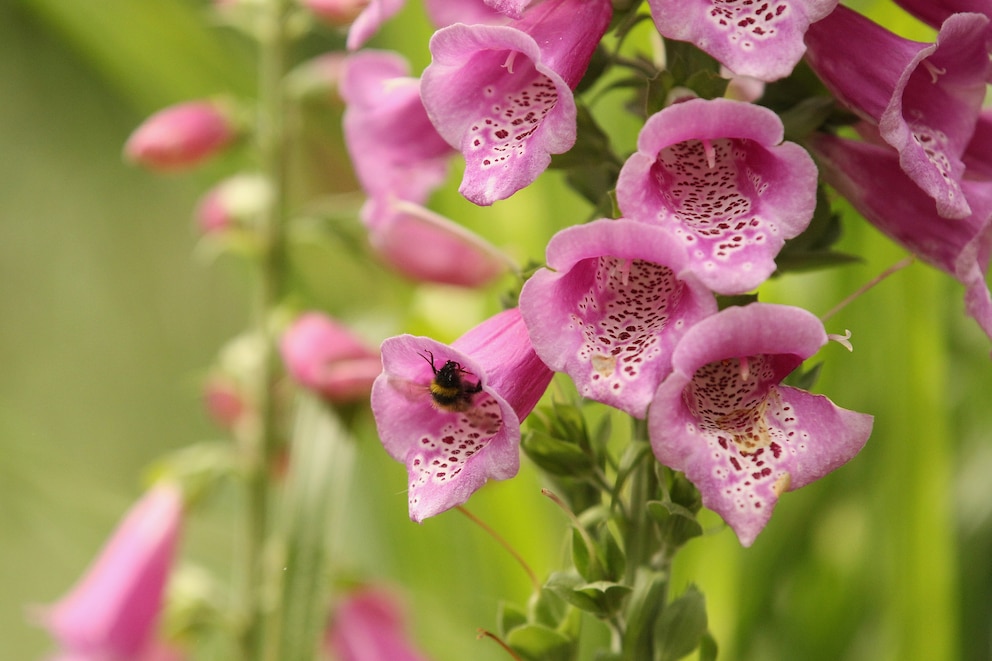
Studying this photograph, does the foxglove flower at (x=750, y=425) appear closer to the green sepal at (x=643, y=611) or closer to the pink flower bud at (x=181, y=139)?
the green sepal at (x=643, y=611)

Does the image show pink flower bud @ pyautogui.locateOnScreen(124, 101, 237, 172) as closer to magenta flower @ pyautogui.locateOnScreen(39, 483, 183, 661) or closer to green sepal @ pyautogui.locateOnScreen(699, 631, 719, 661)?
magenta flower @ pyautogui.locateOnScreen(39, 483, 183, 661)

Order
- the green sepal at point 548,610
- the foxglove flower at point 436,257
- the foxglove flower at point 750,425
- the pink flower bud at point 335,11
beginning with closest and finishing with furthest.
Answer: the foxglove flower at point 750,425
the green sepal at point 548,610
the pink flower bud at point 335,11
the foxglove flower at point 436,257

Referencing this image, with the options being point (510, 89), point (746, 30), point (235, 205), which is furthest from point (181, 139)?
point (746, 30)

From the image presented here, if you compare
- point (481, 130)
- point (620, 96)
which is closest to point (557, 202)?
point (620, 96)

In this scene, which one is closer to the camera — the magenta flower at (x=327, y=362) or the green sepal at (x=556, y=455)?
the green sepal at (x=556, y=455)

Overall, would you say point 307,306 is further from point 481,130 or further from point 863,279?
point 481,130

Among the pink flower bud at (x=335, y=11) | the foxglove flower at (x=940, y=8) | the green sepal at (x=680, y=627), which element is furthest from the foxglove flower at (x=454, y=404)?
the pink flower bud at (x=335, y=11)
